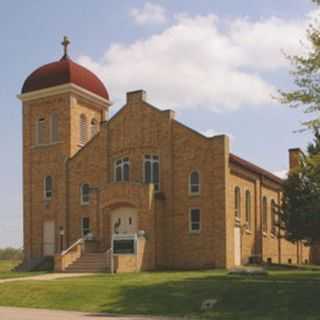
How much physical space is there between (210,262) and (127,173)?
797cm

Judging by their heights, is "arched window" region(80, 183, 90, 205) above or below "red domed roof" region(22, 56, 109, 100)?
below

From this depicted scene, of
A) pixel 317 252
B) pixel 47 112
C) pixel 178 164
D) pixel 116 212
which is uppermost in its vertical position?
pixel 47 112

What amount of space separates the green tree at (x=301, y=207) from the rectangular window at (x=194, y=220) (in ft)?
15.7

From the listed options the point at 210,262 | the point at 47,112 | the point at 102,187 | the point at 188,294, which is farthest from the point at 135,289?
the point at 47,112

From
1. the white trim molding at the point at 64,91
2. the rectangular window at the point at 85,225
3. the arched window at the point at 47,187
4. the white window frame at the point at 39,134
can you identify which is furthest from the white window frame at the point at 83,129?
the rectangular window at the point at 85,225

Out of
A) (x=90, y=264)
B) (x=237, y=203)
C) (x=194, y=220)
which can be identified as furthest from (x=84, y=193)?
(x=237, y=203)

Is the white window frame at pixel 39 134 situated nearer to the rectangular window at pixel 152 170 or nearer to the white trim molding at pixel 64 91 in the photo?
the white trim molding at pixel 64 91

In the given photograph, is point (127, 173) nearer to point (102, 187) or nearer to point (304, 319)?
point (102, 187)

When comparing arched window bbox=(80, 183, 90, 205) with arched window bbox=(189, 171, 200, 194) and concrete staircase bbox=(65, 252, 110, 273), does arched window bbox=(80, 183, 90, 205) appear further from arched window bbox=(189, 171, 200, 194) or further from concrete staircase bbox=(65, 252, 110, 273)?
arched window bbox=(189, 171, 200, 194)

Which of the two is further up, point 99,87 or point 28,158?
point 99,87

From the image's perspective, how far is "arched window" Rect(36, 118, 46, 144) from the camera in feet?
147

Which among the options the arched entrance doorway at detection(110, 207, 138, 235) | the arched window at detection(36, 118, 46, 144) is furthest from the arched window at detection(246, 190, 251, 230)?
the arched window at detection(36, 118, 46, 144)

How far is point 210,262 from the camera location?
36.5m

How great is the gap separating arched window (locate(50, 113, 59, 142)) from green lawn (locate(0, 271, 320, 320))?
19141 mm
